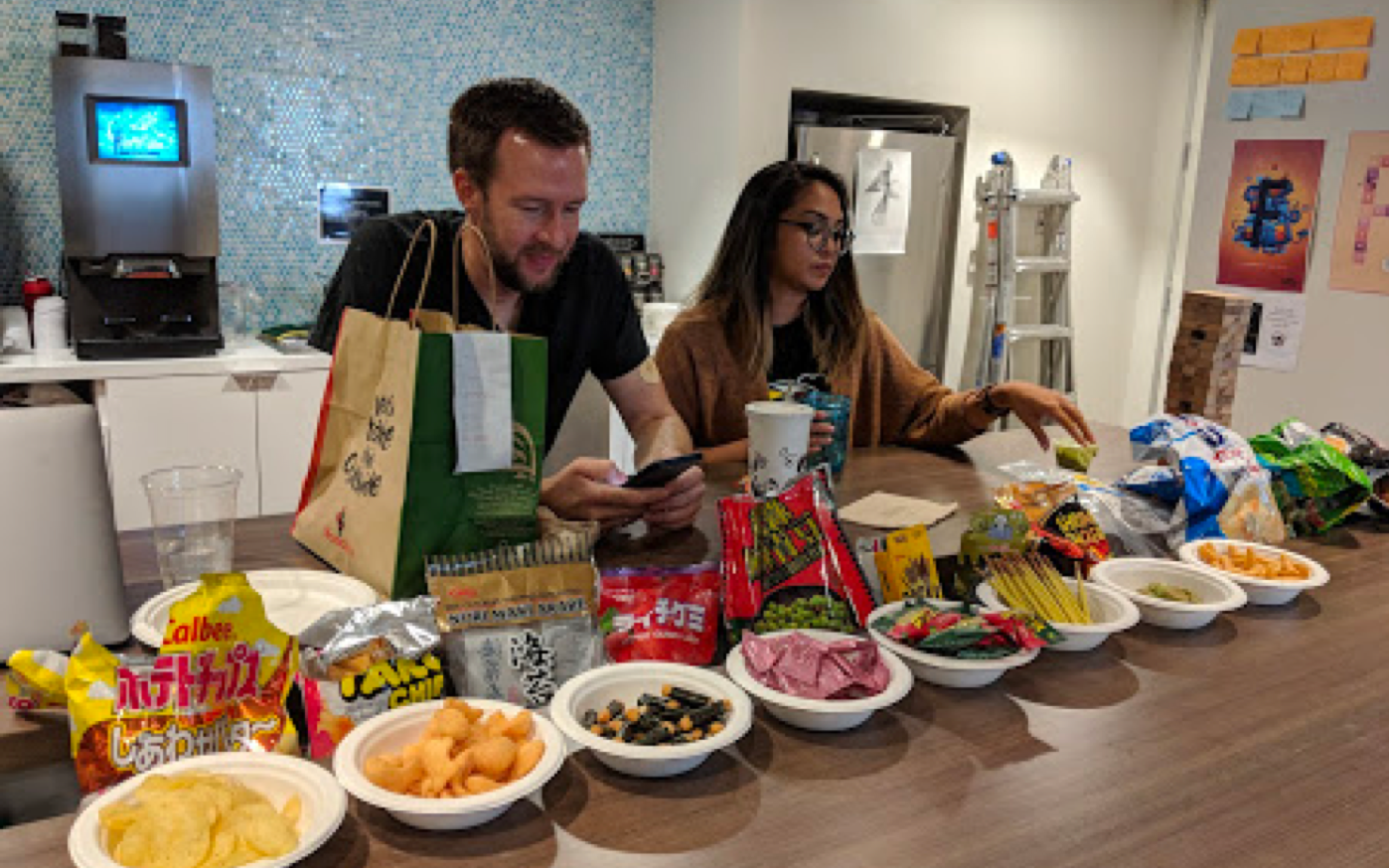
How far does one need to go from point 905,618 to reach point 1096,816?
1.10 feet

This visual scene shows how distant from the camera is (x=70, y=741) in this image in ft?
3.22

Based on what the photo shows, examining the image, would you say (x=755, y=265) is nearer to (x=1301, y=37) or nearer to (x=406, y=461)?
(x=406, y=461)

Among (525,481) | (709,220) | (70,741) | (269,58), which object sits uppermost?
(269,58)

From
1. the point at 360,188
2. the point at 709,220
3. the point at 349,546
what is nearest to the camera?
the point at 349,546

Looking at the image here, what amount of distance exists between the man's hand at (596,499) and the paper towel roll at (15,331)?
89.2 inches

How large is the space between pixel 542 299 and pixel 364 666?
A: 3.97ft

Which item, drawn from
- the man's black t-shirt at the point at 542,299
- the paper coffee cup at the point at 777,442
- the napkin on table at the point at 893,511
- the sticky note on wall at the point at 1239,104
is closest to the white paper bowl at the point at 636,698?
the paper coffee cup at the point at 777,442

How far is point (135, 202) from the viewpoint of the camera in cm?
306

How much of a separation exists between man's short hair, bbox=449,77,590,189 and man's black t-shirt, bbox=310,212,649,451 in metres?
0.17

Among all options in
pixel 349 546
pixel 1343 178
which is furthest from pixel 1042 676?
pixel 1343 178

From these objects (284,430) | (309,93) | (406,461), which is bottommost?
(284,430)

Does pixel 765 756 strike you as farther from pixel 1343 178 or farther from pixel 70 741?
pixel 1343 178

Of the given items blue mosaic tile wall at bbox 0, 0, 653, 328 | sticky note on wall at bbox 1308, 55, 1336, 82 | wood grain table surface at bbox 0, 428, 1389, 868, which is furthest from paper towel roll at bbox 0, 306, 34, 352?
sticky note on wall at bbox 1308, 55, 1336, 82

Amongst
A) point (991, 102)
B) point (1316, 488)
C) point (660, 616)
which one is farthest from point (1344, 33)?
point (660, 616)
